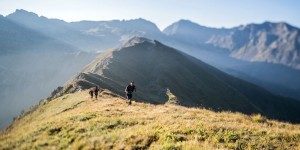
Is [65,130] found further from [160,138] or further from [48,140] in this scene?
[160,138]

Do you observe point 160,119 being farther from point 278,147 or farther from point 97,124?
point 278,147

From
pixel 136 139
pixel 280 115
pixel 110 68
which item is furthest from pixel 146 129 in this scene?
pixel 280 115

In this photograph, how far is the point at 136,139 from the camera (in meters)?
15.9

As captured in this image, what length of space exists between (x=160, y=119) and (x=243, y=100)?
164280mm

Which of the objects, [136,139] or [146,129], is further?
[146,129]

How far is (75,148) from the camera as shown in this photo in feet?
53.6

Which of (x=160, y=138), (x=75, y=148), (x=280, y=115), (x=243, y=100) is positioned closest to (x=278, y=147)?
(x=160, y=138)

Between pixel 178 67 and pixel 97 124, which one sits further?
pixel 178 67

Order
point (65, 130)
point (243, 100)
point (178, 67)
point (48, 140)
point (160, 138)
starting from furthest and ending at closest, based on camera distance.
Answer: point (178, 67) → point (243, 100) → point (65, 130) → point (48, 140) → point (160, 138)

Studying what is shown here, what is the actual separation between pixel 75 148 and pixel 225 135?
7732mm

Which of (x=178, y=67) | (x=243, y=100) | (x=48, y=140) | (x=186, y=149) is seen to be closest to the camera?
(x=186, y=149)

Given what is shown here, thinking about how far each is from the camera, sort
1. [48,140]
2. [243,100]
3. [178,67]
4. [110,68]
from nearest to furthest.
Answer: [48,140] → [110,68] → [243,100] → [178,67]

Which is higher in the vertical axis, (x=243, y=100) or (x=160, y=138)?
(x=160, y=138)

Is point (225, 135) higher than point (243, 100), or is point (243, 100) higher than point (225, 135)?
point (225, 135)
